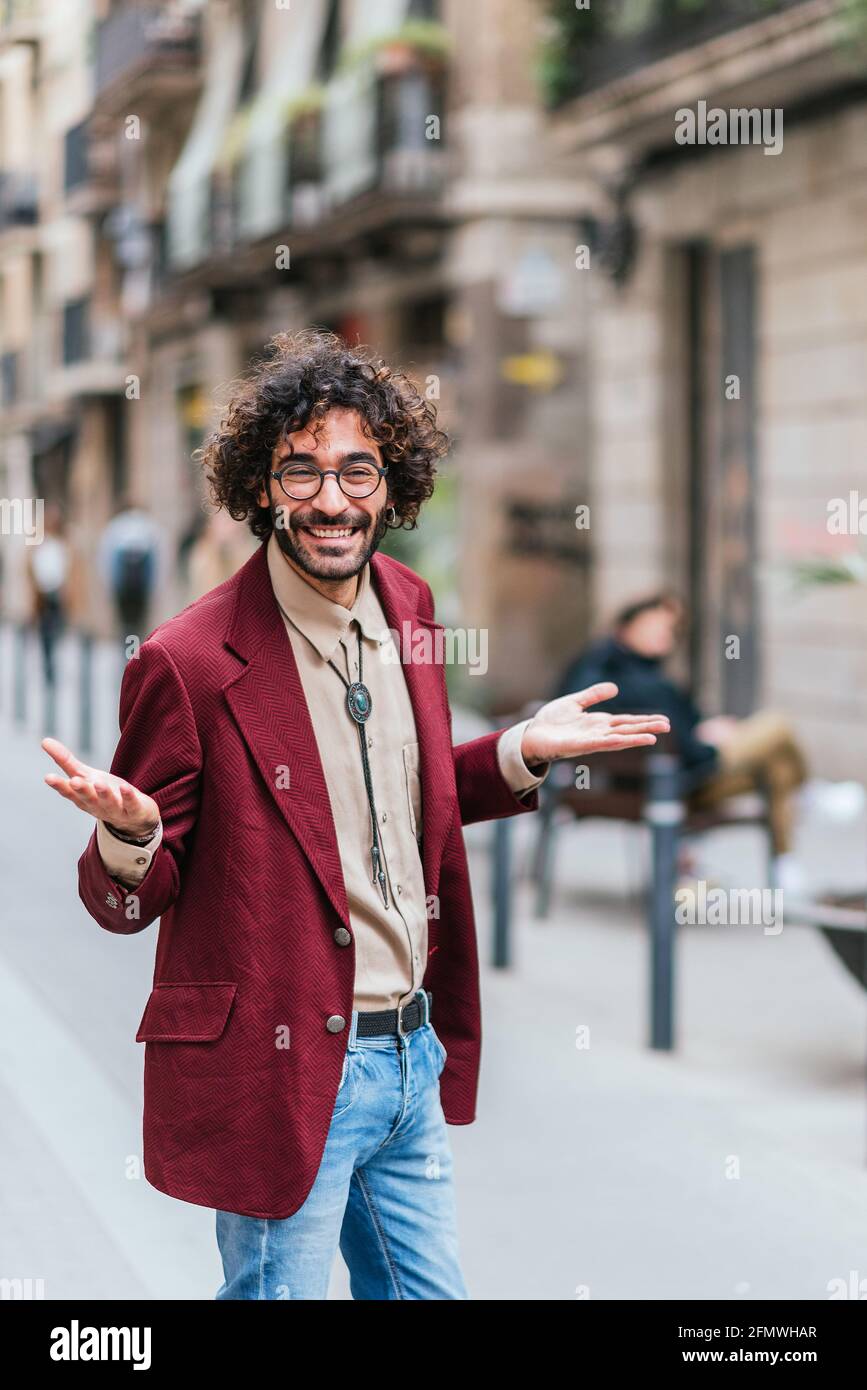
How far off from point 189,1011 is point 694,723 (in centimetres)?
618

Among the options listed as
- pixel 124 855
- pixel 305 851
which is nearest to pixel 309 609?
pixel 305 851

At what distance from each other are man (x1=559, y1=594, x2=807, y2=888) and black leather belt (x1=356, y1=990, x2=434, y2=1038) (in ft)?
19.3

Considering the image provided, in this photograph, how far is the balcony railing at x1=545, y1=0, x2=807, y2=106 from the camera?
13.3 m

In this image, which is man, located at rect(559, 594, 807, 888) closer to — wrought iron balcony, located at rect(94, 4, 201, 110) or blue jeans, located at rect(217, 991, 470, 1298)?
blue jeans, located at rect(217, 991, 470, 1298)

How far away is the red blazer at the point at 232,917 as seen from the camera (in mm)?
2633

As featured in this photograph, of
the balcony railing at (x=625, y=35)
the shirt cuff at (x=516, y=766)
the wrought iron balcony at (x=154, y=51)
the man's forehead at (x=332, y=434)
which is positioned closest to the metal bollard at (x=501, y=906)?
the shirt cuff at (x=516, y=766)

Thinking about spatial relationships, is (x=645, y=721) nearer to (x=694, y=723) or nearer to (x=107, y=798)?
(x=107, y=798)

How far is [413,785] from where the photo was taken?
285 cm

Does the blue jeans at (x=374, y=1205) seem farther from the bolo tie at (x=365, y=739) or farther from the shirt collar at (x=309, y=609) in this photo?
the shirt collar at (x=309, y=609)

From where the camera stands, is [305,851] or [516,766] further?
[516,766]

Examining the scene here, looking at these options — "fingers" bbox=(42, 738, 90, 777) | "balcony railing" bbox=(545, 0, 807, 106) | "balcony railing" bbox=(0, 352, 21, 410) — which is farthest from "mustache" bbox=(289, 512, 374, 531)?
"balcony railing" bbox=(0, 352, 21, 410)

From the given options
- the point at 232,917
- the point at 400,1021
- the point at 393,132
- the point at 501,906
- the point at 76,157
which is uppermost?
the point at 76,157

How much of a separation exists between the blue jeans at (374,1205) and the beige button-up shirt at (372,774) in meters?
0.09

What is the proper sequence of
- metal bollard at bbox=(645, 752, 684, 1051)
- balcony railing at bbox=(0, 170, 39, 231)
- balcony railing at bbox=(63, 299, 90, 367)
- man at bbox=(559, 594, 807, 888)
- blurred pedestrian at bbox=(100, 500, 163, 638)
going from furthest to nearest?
balcony railing at bbox=(0, 170, 39, 231)
balcony railing at bbox=(63, 299, 90, 367)
blurred pedestrian at bbox=(100, 500, 163, 638)
man at bbox=(559, 594, 807, 888)
metal bollard at bbox=(645, 752, 684, 1051)
